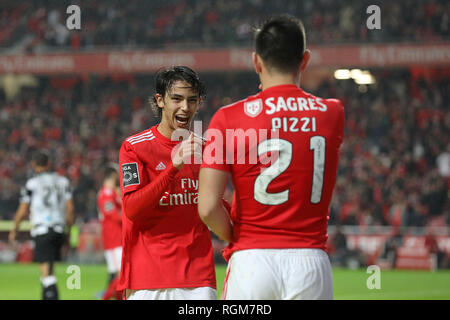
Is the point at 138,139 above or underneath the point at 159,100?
underneath

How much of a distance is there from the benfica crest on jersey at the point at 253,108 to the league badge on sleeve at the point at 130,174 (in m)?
1.16

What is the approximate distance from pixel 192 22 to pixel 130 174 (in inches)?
941

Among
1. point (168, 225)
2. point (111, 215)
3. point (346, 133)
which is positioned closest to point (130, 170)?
point (168, 225)

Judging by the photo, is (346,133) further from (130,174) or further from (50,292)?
(130,174)

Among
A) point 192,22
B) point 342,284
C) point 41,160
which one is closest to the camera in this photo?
point 41,160

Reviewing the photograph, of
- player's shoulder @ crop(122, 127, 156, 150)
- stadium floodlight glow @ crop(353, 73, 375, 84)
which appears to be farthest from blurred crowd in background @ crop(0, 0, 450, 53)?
player's shoulder @ crop(122, 127, 156, 150)

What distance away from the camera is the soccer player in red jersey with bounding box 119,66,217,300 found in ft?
14.3

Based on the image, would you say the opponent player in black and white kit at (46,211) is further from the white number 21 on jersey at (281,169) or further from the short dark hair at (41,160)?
the white number 21 on jersey at (281,169)

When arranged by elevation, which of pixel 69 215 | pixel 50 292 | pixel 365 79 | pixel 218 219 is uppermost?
pixel 365 79

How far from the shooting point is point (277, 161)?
326 centimetres

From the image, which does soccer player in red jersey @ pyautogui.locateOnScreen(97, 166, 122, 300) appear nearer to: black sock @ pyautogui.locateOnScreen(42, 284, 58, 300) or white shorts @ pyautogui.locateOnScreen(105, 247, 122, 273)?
white shorts @ pyautogui.locateOnScreen(105, 247, 122, 273)

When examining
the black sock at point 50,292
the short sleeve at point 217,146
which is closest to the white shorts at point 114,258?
the black sock at point 50,292

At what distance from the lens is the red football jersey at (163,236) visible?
4352 mm

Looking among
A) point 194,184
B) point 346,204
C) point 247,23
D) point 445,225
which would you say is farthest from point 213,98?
point 194,184
